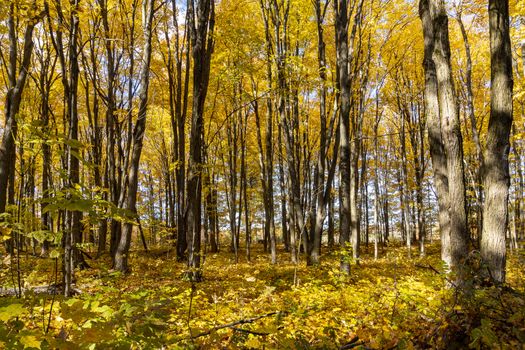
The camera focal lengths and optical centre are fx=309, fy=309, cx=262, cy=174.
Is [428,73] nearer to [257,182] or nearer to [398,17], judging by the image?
[398,17]

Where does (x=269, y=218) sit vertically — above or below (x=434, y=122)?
below

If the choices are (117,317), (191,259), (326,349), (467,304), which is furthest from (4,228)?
(191,259)

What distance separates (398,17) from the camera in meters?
13.0

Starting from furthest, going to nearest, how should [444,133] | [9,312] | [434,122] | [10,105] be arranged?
[10,105] < [434,122] < [444,133] < [9,312]

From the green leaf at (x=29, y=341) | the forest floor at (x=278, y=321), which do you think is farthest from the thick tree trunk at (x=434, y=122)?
the green leaf at (x=29, y=341)

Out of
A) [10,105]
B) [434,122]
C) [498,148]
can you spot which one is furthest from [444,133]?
[10,105]

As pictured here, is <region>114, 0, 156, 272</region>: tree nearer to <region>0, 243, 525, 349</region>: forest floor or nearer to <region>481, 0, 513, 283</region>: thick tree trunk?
<region>0, 243, 525, 349</region>: forest floor

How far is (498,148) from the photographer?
457cm

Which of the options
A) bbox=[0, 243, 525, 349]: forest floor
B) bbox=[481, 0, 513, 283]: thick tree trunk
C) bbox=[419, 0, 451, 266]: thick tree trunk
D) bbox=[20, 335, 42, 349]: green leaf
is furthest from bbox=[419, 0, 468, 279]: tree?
bbox=[20, 335, 42, 349]: green leaf

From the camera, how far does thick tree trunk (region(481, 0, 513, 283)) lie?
448 centimetres

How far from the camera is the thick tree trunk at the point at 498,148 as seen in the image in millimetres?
4480

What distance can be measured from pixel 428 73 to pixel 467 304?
423 centimetres

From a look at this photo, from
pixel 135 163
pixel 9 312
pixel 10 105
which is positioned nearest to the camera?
pixel 9 312

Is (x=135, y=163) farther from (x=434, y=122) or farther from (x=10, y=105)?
(x=434, y=122)
